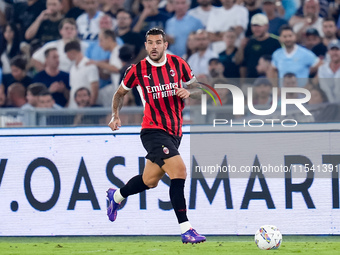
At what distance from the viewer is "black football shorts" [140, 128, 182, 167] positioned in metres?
5.58

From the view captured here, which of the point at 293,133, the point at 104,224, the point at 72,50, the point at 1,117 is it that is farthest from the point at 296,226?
the point at 72,50

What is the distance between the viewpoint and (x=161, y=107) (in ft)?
18.8

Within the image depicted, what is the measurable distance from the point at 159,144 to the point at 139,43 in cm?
468

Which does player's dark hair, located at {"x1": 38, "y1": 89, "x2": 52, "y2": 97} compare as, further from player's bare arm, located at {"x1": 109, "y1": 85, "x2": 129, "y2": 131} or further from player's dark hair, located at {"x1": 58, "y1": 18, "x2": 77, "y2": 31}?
player's bare arm, located at {"x1": 109, "y1": 85, "x2": 129, "y2": 131}

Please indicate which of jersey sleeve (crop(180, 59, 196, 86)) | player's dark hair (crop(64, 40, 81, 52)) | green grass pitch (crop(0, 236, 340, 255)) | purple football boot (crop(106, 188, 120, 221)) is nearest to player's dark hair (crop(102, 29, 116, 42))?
player's dark hair (crop(64, 40, 81, 52))

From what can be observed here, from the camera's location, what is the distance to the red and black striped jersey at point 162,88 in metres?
5.70

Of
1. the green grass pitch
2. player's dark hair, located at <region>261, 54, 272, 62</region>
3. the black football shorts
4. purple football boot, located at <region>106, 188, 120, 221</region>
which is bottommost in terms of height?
the green grass pitch

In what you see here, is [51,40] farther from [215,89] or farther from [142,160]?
[142,160]

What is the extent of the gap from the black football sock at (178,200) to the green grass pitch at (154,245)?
409 millimetres

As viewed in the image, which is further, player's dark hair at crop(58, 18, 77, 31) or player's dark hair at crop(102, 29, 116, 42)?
player's dark hair at crop(58, 18, 77, 31)
